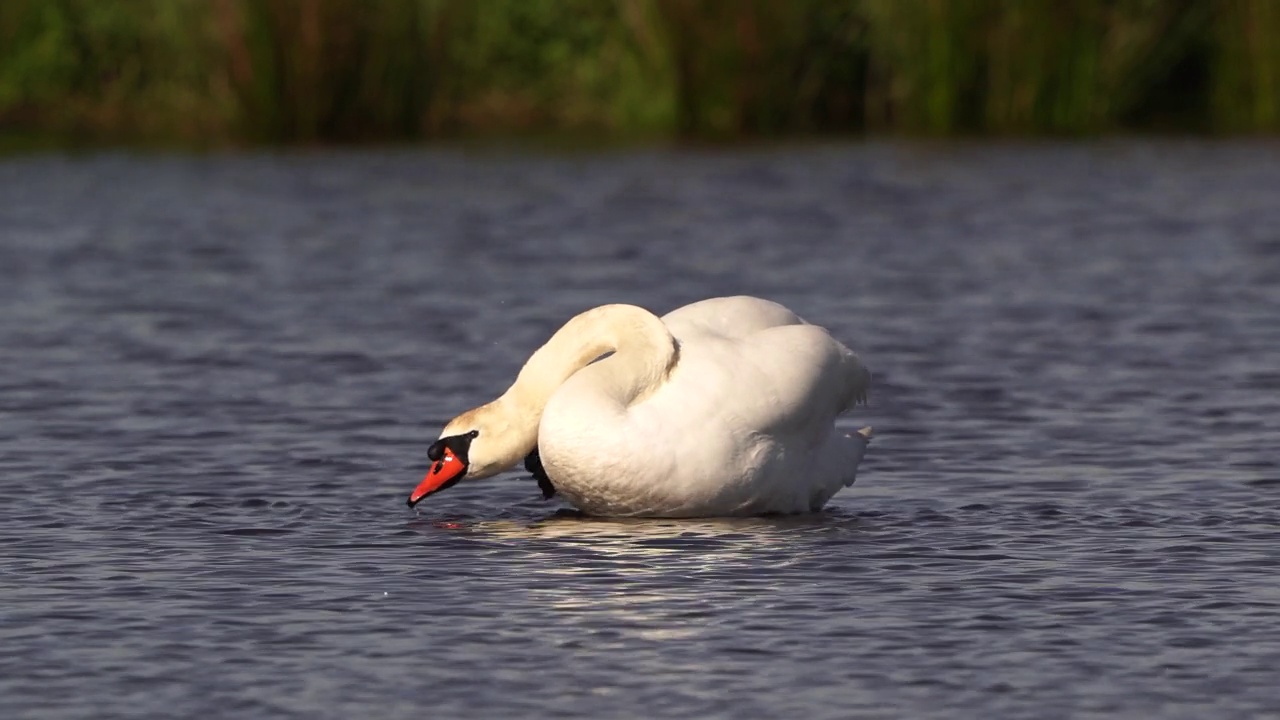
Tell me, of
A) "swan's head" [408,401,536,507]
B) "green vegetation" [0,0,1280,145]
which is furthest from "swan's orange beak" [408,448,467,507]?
"green vegetation" [0,0,1280,145]

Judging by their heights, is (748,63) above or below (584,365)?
below

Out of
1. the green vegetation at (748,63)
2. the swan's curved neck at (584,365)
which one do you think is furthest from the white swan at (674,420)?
the green vegetation at (748,63)

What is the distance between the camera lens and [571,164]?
24.7 meters

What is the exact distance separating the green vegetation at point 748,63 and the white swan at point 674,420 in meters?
15.3

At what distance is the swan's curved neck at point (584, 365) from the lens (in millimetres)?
8883

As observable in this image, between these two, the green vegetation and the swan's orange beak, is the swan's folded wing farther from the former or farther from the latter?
the green vegetation

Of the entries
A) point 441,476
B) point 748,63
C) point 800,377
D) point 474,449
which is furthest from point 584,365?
point 748,63

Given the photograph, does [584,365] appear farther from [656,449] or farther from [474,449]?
[656,449]

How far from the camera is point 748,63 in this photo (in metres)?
25.3

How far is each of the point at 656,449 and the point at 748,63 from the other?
668 inches

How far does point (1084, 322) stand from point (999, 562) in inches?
253

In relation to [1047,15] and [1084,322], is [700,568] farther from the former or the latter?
[1047,15]

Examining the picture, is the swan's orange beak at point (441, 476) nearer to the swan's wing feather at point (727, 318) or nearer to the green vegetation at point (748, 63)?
the swan's wing feather at point (727, 318)

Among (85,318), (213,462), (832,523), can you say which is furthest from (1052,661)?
(85,318)
